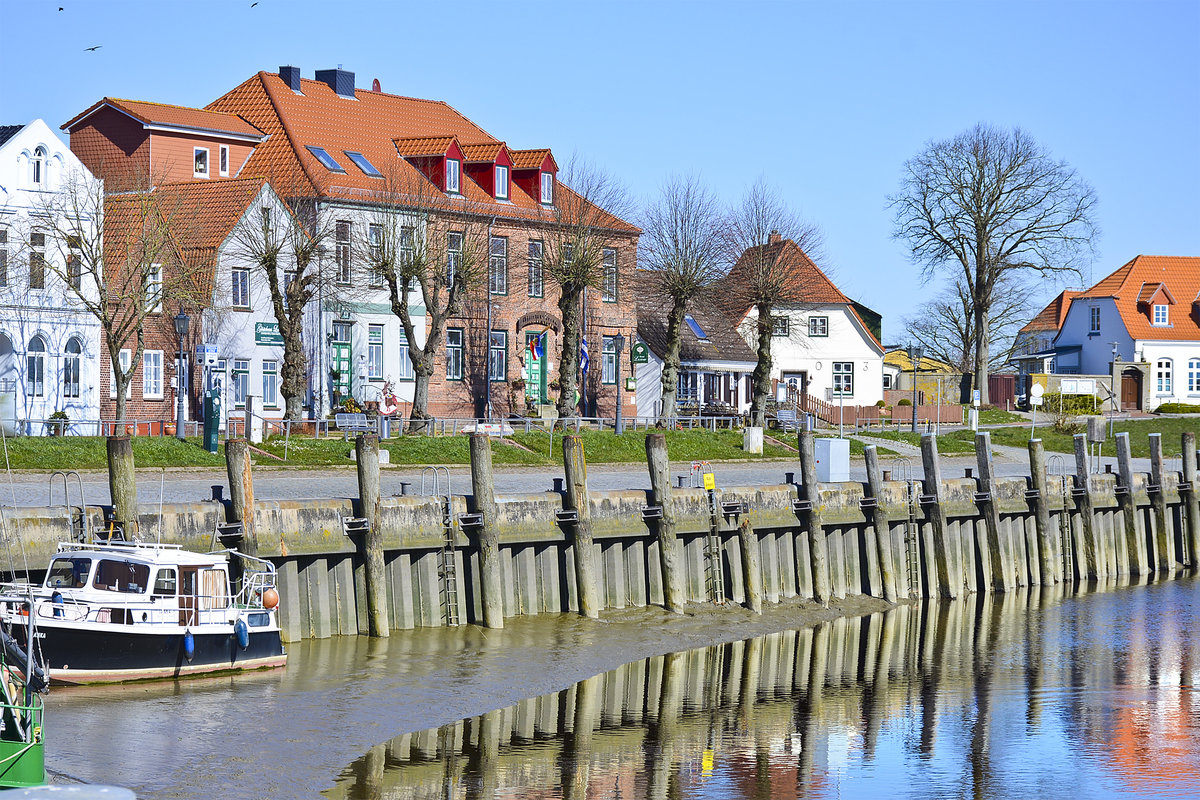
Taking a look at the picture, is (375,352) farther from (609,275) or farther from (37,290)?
(37,290)

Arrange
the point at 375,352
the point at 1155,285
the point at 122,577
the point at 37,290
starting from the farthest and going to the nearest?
the point at 1155,285 < the point at 375,352 < the point at 37,290 < the point at 122,577

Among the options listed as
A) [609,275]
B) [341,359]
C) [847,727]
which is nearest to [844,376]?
[609,275]

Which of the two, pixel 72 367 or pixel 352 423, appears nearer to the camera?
pixel 352 423

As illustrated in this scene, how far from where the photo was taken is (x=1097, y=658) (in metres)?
28.3

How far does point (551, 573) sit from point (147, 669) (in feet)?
27.5

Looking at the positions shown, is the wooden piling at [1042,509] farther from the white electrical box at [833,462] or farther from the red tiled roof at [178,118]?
the red tiled roof at [178,118]

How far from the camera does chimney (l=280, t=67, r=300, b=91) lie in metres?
61.0

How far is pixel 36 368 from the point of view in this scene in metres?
49.7

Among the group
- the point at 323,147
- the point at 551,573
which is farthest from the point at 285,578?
the point at 323,147

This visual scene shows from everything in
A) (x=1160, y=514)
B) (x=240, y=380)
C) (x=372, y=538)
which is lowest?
(x=1160, y=514)

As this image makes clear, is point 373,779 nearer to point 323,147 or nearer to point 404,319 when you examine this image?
point 404,319

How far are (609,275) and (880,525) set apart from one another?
29.4 metres

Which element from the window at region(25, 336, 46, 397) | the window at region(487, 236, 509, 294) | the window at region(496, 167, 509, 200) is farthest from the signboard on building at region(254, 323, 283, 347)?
the window at region(496, 167, 509, 200)

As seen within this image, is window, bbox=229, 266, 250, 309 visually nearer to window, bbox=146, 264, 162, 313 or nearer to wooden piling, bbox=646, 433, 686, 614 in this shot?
window, bbox=146, 264, 162, 313
